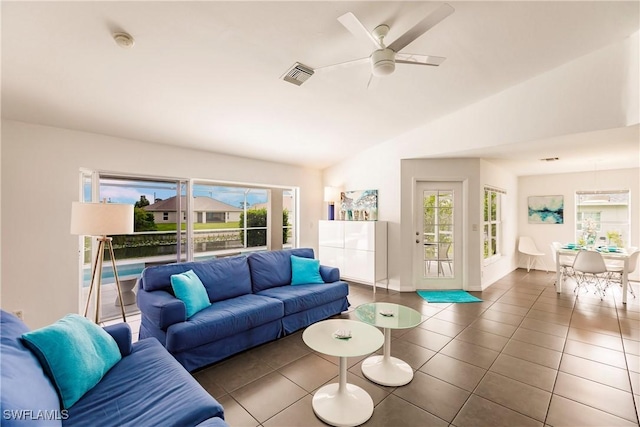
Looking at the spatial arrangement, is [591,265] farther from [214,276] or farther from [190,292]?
[190,292]

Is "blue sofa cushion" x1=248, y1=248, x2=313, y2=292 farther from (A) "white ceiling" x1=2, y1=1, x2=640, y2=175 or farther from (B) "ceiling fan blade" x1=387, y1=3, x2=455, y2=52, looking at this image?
(B) "ceiling fan blade" x1=387, y1=3, x2=455, y2=52

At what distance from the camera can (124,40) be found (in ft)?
6.46

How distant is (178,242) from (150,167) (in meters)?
1.16

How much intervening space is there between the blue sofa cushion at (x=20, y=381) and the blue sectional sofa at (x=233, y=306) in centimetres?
99

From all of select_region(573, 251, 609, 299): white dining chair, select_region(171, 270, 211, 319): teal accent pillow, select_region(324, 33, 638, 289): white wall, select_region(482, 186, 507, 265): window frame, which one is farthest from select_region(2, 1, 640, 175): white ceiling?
select_region(171, 270, 211, 319): teal accent pillow

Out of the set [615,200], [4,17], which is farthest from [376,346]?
[615,200]

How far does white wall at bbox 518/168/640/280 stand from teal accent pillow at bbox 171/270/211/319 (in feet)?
24.5

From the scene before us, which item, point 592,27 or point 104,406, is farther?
point 592,27

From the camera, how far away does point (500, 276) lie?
19.0 ft

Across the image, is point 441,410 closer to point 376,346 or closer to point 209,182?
point 376,346

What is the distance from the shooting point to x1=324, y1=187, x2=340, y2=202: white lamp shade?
5.92 meters

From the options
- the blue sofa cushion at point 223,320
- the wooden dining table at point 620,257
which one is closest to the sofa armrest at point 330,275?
the blue sofa cushion at point 223,320

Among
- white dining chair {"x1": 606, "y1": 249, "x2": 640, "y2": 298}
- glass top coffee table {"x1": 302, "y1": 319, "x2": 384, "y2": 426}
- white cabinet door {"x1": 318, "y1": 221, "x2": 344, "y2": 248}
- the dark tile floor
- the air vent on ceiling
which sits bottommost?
the dark tile floor

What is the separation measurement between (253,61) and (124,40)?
0.97m
